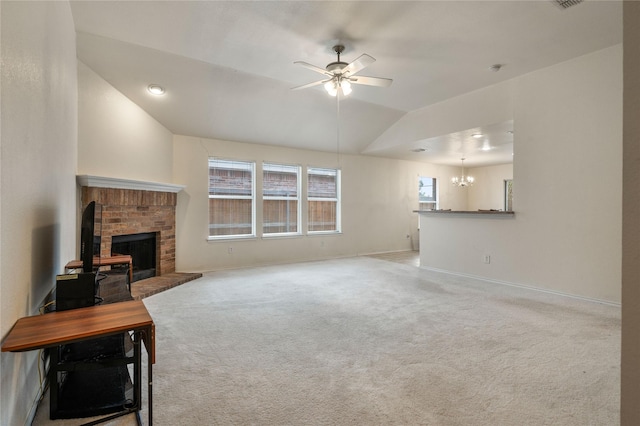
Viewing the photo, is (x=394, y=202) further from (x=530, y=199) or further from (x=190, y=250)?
(x=190, y=250)

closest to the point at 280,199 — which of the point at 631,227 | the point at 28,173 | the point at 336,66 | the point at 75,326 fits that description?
the point at 336,66

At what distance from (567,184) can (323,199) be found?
443cm

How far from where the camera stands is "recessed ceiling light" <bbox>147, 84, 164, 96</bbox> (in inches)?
174

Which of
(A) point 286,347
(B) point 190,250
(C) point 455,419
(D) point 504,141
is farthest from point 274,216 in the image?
(C) point 455,419

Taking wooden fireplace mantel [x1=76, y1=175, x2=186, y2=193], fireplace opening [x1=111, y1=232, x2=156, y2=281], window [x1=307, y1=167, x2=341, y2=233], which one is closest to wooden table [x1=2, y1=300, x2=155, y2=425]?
wooden fireplace mantel [x1=76, y1=175, x2=186, y2=193]

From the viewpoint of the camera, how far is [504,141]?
245 inches

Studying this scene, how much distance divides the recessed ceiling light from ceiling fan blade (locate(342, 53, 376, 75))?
266 cm

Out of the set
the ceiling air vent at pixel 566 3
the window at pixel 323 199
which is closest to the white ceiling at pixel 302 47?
the ceiling air vent at pixel 566 3

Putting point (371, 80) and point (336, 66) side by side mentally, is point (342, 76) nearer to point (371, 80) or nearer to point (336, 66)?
point (336, 66)

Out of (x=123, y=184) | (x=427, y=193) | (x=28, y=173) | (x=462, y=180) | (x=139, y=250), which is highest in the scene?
(x=462, y=180)

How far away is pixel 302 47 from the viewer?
3674 millimetres

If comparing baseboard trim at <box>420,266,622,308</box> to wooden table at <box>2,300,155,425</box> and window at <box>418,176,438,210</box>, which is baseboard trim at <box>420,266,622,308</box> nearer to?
window at <box>418,176,438,210</box>

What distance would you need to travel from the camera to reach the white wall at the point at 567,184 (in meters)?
3.82

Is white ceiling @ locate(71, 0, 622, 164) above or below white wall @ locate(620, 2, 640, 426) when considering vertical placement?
above
